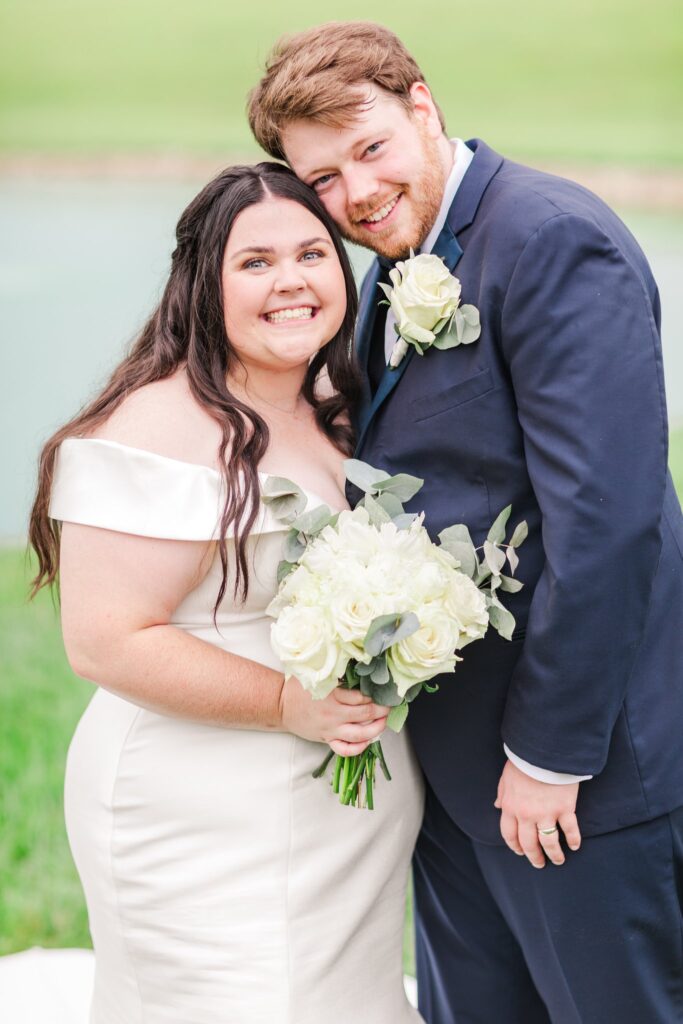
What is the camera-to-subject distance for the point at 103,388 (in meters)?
2.33

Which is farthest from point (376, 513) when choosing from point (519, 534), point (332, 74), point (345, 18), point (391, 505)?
point (345, 18)

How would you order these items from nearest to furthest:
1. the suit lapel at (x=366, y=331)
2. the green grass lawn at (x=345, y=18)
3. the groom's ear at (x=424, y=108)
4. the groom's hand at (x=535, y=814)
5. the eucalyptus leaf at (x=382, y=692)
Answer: the eucalyptus leaf at (x=382, y=692), the groom's hand at (x=535, y=814), the groom's ear at (x=424, y=108), the suit lapel at (x=366, y=331), the green grass lawn at (x=345, y=18)

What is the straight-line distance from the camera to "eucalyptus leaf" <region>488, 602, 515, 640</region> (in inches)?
76.9

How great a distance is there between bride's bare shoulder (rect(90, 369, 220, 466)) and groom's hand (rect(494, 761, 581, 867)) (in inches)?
33.0

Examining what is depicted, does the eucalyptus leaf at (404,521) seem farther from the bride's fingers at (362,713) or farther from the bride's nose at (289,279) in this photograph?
the bride's nose at (289,279)

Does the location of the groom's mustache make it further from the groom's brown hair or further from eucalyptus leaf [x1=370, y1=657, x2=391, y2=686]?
eucalyptus leaf [x1=370, y1=657, x2=391, y2=686]

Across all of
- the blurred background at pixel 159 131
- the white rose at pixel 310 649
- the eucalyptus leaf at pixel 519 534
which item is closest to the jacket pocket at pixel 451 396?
the eucalyptus leaf at pixel 519 534

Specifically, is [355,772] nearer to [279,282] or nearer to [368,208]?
[279,282]

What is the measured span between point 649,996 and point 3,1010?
181 cm

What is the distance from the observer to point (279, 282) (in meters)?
2.14

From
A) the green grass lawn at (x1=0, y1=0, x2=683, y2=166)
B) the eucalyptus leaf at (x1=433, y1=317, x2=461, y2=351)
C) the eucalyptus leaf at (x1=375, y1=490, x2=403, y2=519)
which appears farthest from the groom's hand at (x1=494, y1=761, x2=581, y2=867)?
the green grass lawn at (x1=0, y1=0, x2=683, y2=166)

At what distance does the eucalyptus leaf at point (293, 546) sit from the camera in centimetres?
199

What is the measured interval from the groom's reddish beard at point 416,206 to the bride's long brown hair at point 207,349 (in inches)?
3.5

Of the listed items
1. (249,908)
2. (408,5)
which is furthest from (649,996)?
(408,5)
